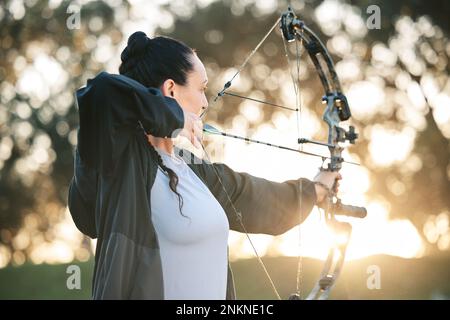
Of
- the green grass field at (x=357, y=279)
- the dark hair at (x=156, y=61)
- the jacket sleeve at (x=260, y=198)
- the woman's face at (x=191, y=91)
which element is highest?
the green grass field at (x=357, y=279)

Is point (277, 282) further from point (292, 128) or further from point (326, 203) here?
point (326, 203)

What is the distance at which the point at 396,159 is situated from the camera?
27.7 ft

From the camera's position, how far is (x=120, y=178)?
1.60 metres

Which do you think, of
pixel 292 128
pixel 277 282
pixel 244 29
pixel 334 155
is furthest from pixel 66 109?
pixel 334 155

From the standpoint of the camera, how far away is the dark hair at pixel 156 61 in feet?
5.99

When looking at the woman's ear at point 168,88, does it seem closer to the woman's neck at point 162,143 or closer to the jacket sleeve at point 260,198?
the woman's neck at point 162,143

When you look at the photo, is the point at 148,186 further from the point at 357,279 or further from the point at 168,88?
the point at 357,279

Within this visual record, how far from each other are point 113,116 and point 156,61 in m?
0.31

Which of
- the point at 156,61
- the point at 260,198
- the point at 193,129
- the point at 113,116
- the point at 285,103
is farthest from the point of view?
the point at 285,103

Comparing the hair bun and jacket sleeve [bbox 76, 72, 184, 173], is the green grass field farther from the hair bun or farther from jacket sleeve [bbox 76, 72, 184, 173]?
jacket sleeve [bbox 76, 72, 184, 173]

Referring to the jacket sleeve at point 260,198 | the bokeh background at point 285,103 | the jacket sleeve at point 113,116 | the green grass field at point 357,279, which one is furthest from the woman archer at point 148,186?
the green grass field at point 357,279

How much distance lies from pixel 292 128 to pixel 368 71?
120 cm

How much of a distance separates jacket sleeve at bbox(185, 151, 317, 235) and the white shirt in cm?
28

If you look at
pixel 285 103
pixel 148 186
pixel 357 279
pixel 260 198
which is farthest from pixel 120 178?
pixel 285 103
